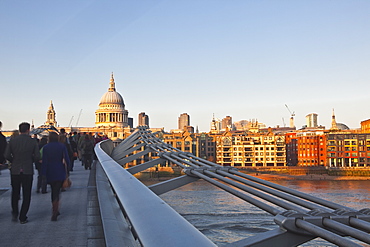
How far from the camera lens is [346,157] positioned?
72188 mm

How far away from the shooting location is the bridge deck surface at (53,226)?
3.46 meters

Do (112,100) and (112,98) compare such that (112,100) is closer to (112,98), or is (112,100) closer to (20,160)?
(112,98)

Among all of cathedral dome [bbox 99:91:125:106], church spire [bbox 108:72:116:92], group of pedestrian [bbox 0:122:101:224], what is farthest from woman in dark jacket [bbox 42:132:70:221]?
church spire [bbox 108:72:116:92]

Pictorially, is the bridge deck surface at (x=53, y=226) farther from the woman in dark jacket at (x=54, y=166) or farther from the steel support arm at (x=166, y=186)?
the steel support arm at (x=166, y=186)

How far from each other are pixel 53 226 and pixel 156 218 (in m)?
2.94

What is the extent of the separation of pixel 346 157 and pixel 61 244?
242 feet

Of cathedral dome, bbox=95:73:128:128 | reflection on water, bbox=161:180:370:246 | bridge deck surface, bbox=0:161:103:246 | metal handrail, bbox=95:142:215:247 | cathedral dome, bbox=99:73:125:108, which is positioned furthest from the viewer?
cathedral dome, bbox=99:73:125:108

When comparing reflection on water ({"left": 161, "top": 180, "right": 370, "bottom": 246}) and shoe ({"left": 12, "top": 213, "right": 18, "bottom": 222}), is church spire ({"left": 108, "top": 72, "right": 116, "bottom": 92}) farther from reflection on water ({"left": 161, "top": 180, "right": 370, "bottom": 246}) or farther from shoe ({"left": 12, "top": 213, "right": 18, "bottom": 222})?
shoe ({"left": 12, "top": 213, "right": 18, "bottom": 222})

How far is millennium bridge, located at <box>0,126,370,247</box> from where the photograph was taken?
1.37 metres

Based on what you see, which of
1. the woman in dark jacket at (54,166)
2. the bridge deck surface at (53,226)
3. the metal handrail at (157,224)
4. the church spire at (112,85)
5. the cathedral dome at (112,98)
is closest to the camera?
the metal handrail at (157,224)

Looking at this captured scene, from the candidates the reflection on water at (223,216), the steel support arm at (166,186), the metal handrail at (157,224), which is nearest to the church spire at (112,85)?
the reflection on water at (223,216)

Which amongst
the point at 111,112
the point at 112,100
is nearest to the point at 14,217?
the point at 111,112

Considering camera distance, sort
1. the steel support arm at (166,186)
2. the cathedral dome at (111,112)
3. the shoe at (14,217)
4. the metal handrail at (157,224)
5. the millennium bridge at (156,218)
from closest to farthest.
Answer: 1. the metal handrail at (157,224)
2. the millennium bridge at (156,218)
3. the steel support arm at (166,186)
4. the shoe at (14,217)
5. the cathedral dome at (111,112)

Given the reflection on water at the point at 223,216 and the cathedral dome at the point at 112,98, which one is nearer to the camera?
the reflection on water at the point at 223,216
